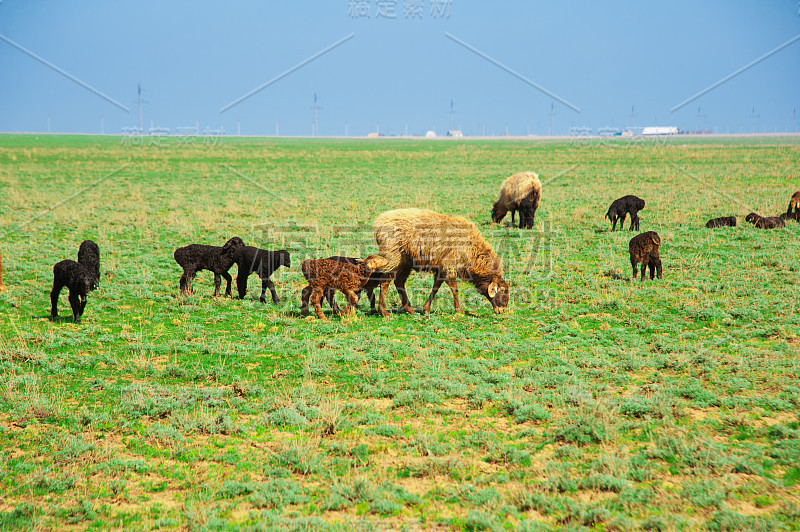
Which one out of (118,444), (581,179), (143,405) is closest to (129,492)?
(118,444)

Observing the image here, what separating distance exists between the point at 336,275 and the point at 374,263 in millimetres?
775

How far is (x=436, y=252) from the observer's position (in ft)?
38.3

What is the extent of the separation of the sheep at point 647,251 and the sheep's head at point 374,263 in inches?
245

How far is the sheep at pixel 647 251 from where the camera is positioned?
13.9 metres

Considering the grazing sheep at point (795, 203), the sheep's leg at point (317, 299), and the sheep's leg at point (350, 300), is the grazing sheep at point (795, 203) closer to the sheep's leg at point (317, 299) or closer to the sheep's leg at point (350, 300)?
the sheep's leg at point (350, 300)

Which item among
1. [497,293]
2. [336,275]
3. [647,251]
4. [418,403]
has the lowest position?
[418,403]

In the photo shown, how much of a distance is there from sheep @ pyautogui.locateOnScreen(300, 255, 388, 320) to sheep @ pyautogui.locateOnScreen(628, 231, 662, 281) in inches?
248

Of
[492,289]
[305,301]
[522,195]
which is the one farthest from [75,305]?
[522,195]

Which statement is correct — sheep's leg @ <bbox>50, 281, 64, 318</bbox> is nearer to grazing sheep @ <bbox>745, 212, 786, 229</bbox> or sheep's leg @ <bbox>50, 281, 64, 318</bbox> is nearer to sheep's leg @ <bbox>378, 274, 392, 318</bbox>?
sheep's leg @ <bbox>378, 274, 392, 318</bbox>

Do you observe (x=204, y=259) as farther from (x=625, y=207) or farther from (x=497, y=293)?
(x=625, y=207)

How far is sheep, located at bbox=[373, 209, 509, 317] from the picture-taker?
38.2ft

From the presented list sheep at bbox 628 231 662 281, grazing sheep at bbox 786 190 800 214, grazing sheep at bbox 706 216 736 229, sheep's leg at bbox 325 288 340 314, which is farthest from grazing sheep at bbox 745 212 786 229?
sheep's leg at bbox 325 288 340 314

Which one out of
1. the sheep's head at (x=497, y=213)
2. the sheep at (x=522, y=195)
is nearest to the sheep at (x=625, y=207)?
the sheep at (x=522, y=195)

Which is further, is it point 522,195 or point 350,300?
point 522,195
